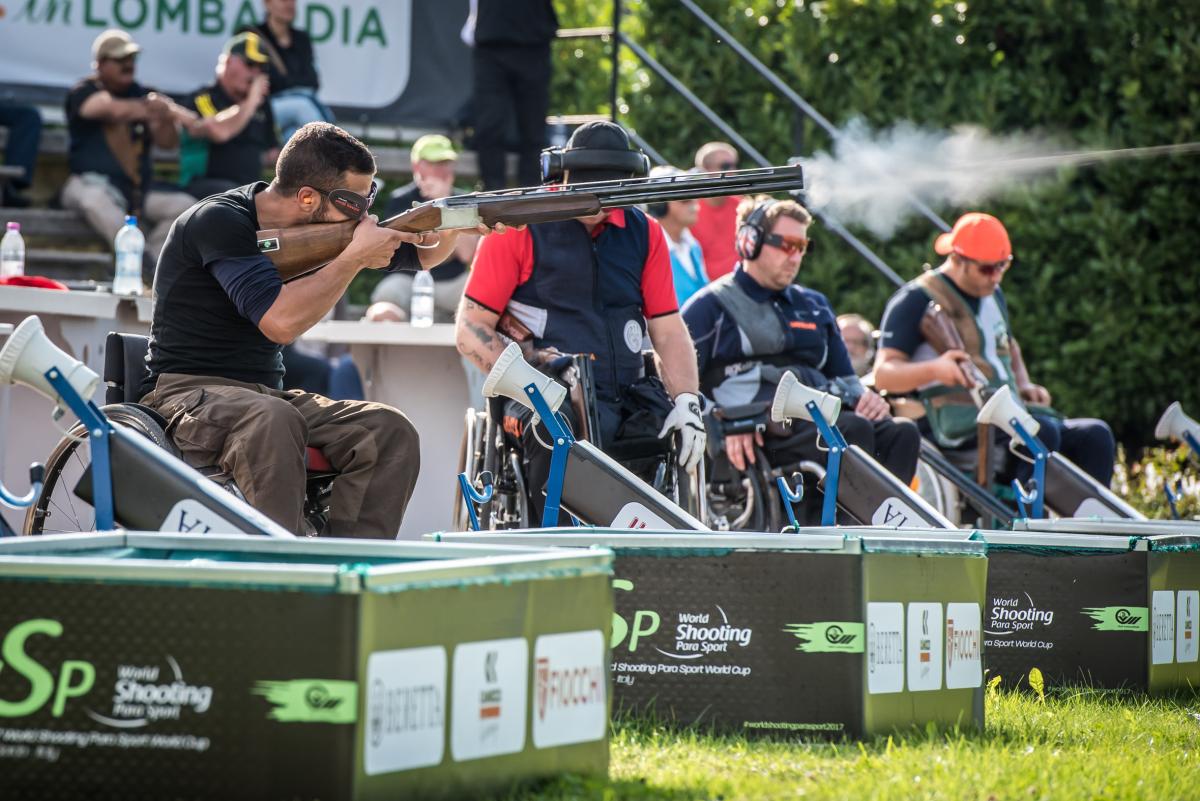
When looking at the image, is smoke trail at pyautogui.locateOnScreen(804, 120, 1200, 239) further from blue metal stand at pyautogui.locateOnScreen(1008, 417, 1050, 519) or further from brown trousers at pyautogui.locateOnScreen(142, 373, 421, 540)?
brown trousers at pyautogui.locateOnScreen(142, 373, 421, 540)

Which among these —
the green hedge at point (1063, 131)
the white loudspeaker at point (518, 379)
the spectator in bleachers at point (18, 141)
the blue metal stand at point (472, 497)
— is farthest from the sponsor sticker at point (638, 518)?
the green hedge at point (1063, 131)

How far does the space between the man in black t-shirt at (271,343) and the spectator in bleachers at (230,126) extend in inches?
212

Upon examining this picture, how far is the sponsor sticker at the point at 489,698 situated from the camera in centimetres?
321

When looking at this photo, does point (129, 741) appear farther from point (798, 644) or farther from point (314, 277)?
point (314, 277)

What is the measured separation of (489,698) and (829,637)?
3.74 ft

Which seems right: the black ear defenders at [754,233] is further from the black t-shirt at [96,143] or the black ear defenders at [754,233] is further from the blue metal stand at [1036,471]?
the black t-shirt at [96,143]

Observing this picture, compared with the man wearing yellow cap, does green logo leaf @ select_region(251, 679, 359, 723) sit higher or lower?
lower

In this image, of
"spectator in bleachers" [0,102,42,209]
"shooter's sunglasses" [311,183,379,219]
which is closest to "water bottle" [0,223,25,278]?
"shooter's sunglasses" [311,183,379,219]

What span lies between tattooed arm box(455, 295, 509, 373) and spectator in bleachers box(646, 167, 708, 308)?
3183 mm

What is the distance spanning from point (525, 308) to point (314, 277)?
1.58 metres

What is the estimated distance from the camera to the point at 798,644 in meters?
4.13

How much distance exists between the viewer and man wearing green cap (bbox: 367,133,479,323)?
9711 mm

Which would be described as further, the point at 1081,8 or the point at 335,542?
the point at 1081,8

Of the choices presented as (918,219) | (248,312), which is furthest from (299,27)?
(248,312)
